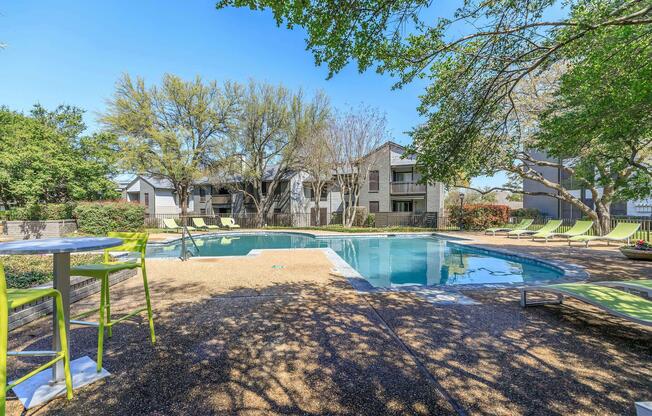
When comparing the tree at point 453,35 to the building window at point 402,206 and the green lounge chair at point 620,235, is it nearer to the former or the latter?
the green lounge chair at point 620,235

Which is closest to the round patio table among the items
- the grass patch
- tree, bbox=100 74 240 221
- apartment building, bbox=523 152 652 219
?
the grass patch

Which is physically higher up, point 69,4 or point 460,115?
point 69,4

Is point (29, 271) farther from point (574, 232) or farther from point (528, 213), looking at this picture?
point (528, 213)

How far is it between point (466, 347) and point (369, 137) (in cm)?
1952

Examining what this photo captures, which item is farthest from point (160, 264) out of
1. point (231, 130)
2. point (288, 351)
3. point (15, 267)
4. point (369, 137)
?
point (231, 130)

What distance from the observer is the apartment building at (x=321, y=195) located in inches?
1021

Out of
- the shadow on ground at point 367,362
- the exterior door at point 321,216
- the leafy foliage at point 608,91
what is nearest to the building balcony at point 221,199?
the exterior door at point 321,216

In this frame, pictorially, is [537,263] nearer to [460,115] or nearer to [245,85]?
[460,115]

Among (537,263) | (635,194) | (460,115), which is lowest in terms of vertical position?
(537,263)

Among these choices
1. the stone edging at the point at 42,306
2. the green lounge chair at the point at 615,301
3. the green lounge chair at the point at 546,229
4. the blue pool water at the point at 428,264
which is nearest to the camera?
the green lounge chair at the point at 615,301

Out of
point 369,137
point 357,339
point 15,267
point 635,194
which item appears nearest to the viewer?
point 357,339

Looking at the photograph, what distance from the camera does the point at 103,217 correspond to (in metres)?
16.0

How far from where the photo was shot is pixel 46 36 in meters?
8.57

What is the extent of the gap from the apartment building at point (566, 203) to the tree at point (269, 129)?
1713cm
